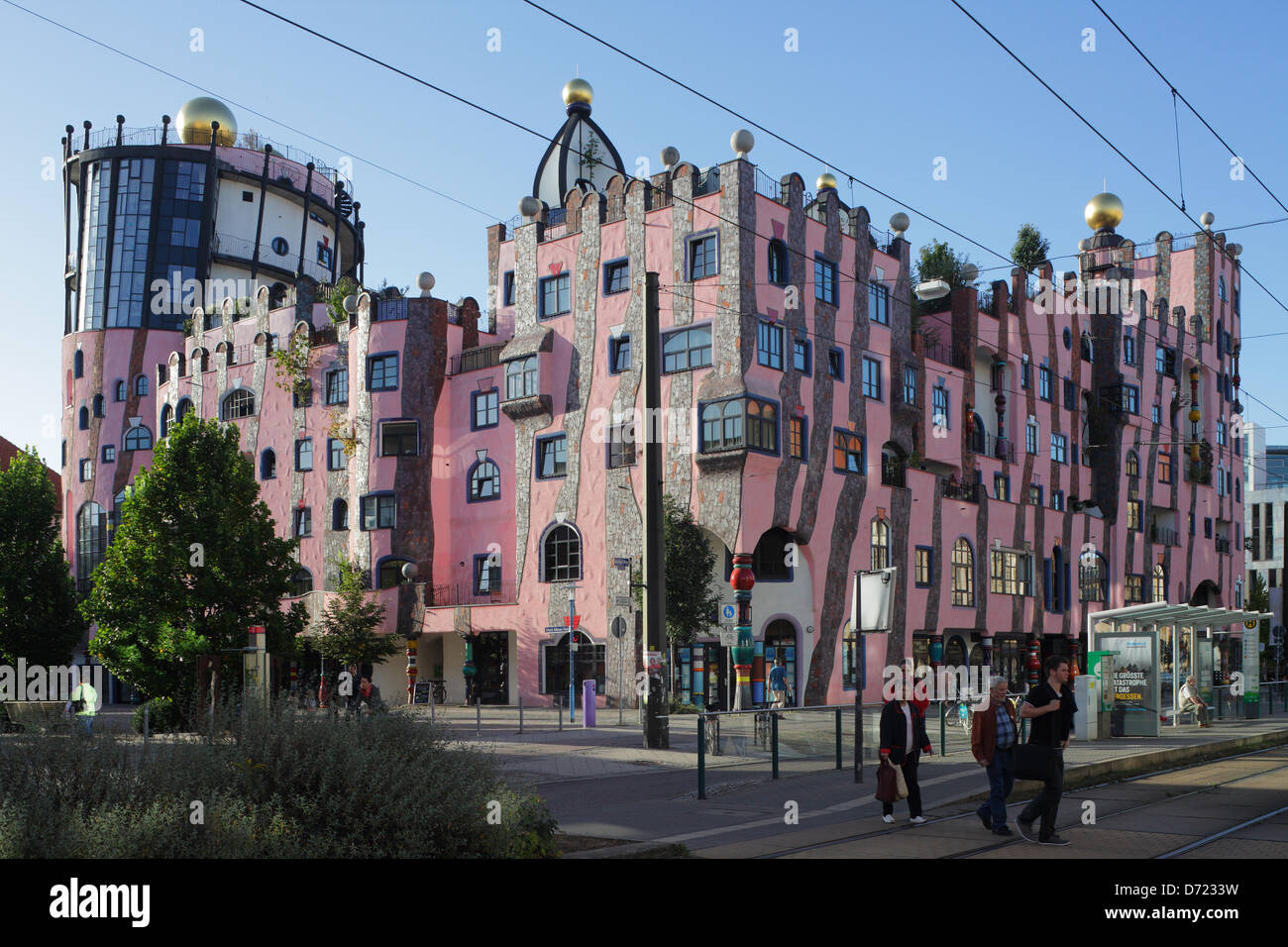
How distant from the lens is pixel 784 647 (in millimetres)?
39219

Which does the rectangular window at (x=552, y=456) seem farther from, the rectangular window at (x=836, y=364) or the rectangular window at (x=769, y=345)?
the rectangular window at (x=836, y=364)

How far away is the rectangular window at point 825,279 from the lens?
4034 cm

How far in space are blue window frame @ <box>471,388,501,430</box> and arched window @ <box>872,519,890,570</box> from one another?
14.0 m

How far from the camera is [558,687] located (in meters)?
41.3

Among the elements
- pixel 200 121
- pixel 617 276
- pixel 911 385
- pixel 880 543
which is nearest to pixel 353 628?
pixel 617 276

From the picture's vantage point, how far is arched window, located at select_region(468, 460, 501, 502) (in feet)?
149

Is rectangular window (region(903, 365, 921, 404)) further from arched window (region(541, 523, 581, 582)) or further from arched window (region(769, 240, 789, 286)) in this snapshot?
arched window (region(541, 523, 581, 582))

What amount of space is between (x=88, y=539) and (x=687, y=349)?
34.3 metres

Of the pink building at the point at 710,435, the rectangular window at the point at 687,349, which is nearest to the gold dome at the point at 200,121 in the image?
the pink building at the point at 710,435

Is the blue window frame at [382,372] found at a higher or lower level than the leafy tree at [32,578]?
higher

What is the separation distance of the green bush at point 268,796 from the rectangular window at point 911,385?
36.1m

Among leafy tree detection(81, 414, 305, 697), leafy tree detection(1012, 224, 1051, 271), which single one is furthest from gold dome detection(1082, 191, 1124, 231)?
leafy tree detection(81, 414, 305, 697)
